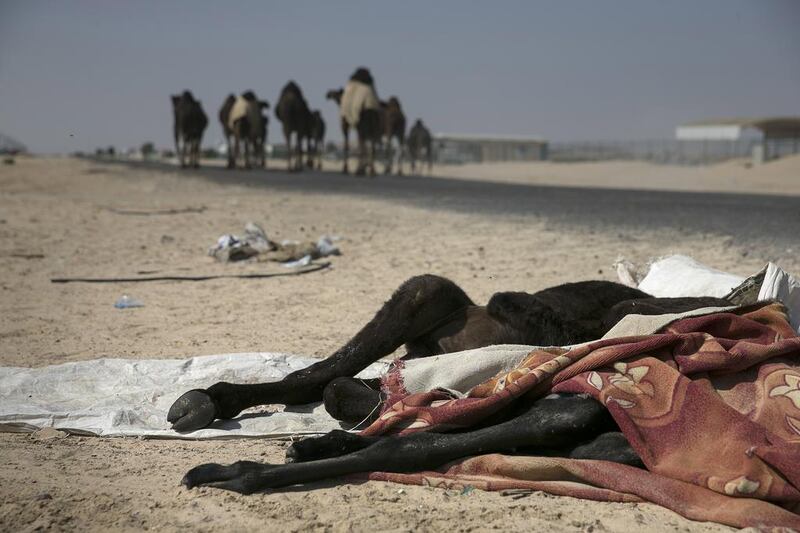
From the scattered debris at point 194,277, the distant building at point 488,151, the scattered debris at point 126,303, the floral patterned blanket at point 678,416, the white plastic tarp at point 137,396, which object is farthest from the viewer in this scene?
the distant building at point 488,151

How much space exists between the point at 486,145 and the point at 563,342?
244 ft

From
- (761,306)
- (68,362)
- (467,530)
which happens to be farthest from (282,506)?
(68,362)

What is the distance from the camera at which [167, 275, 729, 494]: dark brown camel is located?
309 cm

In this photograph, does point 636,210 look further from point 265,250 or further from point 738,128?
point 738,128

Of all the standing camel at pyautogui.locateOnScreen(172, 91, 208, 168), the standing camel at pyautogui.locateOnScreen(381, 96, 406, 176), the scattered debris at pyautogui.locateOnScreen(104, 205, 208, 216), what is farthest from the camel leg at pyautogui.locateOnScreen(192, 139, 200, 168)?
the scattered debris at pyautogui.locateOnScreen(104, 205, 208, 216)

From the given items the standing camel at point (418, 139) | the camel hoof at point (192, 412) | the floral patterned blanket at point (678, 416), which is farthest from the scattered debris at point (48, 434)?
the standing camel at point (418, 139)

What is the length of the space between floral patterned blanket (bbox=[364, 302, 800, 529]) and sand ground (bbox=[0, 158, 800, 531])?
98 millimetres

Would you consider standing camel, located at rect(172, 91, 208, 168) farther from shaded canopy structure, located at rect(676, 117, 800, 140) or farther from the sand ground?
shaded canopy structure, located at rect(676, 117, 800, 140)

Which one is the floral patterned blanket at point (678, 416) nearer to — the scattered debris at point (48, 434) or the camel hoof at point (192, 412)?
the camel hoof at point (192, 412)

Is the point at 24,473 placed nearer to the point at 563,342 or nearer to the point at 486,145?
the point at 563,342

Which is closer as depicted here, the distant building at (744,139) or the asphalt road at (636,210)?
the asphalt road at (636,210)

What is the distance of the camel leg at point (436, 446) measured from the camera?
3.03 metres

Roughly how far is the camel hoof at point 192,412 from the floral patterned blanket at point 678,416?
0.90 metres

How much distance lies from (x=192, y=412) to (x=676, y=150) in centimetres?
6485
